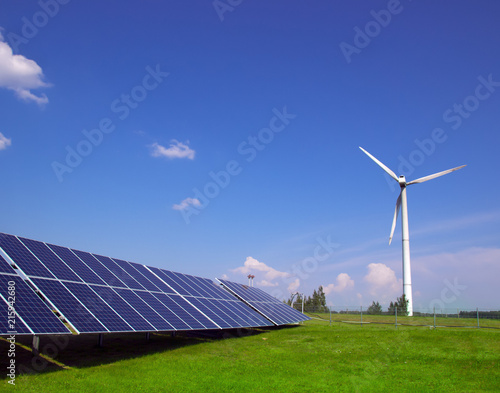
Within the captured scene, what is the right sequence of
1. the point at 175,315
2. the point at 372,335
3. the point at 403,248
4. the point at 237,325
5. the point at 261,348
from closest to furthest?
the point at 175,315 < the point at 261,348 < the point at 237,325 < the point at 372,335 < the point at 403,248

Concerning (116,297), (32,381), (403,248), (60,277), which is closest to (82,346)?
(116,297)

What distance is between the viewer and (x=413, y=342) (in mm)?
26141

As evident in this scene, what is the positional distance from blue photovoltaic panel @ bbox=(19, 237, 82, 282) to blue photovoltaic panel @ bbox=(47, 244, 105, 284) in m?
0.44

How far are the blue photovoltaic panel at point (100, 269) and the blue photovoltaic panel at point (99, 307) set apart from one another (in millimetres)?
2543

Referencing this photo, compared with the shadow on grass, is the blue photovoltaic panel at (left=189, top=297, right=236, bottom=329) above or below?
above

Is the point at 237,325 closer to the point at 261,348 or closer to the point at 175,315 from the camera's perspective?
the point at 261,348

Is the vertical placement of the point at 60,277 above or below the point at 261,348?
above

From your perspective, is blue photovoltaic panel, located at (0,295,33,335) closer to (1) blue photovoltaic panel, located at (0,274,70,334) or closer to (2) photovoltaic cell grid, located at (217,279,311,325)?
(1) blue photovoltaic panel, located at (0,274,70,334)

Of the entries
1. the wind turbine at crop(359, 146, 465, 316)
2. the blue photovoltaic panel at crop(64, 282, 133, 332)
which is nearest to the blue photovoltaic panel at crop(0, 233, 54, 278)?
the blue photovoltaic panel at crop(64, 282, 133, 332)

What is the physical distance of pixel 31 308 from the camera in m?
14.2

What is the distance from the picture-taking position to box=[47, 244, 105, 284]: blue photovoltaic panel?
63.6 ft

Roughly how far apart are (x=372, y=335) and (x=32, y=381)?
23.4m

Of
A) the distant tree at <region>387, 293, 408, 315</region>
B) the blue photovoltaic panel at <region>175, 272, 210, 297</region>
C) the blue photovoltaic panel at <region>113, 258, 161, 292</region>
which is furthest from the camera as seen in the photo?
the distant tree at <region>387, 293, 408, 315</region>

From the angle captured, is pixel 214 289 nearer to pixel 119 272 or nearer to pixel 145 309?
pixel 119 272
